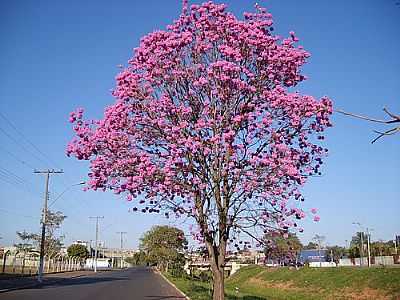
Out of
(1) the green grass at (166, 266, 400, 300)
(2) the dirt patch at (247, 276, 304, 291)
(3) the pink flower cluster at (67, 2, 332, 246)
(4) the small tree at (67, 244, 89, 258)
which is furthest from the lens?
(4) the small tree at (67, 244, 89, 258)

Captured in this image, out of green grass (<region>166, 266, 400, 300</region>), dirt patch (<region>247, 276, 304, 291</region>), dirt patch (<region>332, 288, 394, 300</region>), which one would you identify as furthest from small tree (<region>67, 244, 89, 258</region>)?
dirt patch (<region>332, 288, 394, 300</region>)

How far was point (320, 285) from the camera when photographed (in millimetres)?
41719

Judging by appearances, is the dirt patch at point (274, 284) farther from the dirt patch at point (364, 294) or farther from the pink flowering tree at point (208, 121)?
the pink flowering tree at point (208, 121)

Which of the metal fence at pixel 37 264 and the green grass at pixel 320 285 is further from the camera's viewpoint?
the metal fence at pixel 37 264

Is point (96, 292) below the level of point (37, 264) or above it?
above

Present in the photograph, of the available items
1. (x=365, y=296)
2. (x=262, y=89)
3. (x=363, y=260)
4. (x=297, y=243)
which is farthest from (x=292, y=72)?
(x=363, y=260)

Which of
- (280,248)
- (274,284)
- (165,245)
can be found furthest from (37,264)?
(280,248)

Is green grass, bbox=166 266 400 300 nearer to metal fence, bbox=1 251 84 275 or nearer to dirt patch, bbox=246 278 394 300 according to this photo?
dirt patch, bbox=246 278 394 300

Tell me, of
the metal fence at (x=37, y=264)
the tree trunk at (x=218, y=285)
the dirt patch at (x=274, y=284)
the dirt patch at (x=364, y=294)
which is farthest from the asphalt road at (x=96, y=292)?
the metal fence at (x=37, y=264)

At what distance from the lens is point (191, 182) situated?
12484mm

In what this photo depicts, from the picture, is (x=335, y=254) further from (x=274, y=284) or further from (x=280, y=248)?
(x=280, y=248)

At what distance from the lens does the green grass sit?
1260 inches

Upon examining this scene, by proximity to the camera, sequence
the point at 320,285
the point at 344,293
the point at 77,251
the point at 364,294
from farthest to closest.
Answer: the point at 77,251, the point at 320,285, the point at 344,293, the point at 364,294

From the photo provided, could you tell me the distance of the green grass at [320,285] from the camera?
105 feet
